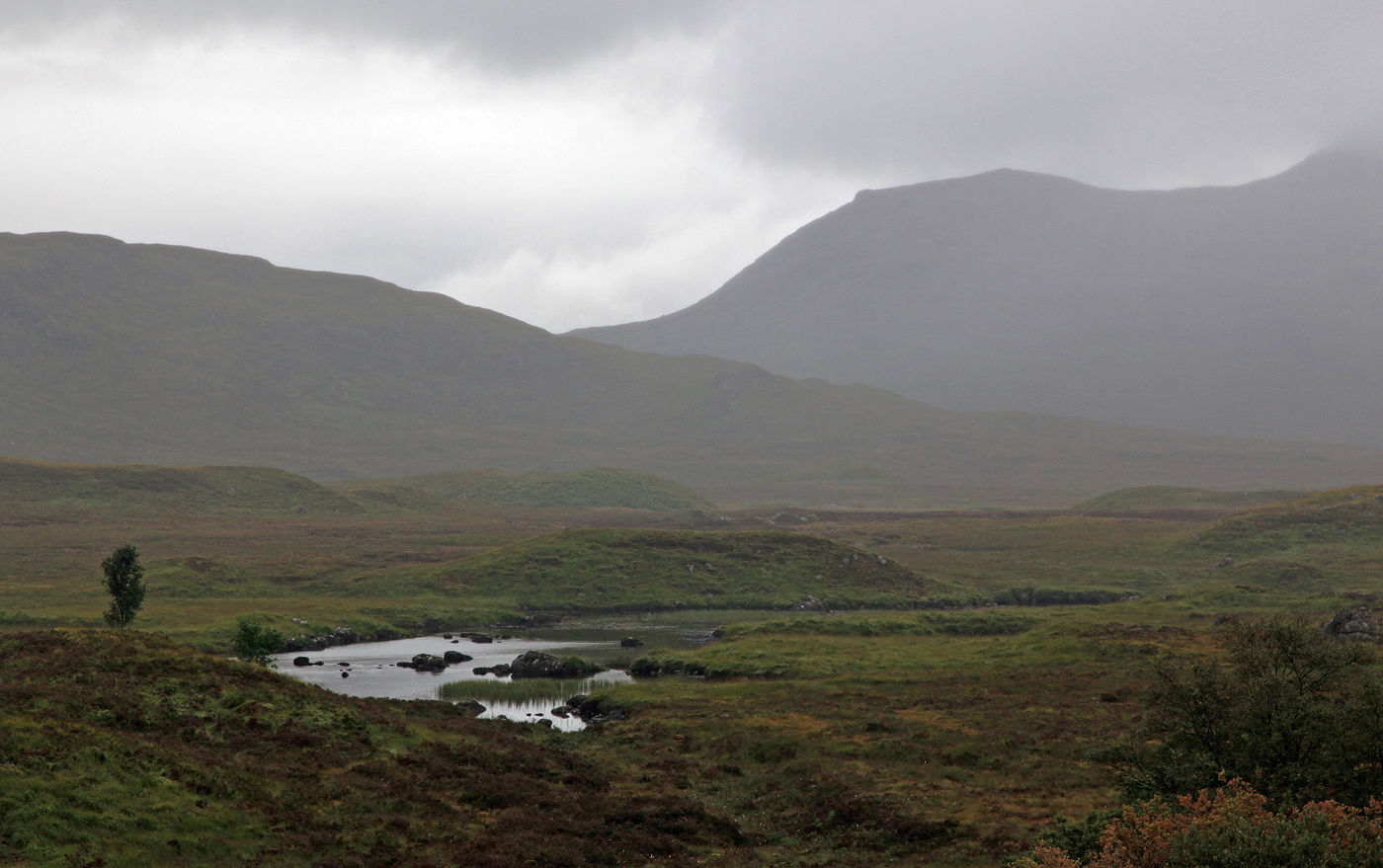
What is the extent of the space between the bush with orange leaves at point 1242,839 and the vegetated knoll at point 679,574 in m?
102

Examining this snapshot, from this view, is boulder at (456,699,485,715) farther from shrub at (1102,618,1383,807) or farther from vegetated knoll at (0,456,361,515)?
vegetated knoll at (0,456,361,515)

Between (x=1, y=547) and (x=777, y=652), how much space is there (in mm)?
112669

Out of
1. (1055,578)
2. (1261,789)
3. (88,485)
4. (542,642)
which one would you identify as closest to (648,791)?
(1261,789)

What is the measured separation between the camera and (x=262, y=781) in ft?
125

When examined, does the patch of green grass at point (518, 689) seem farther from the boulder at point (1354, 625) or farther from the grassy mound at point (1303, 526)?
the grassy mound at point (1303, 526)

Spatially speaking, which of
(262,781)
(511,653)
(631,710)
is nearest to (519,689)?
(631,710)

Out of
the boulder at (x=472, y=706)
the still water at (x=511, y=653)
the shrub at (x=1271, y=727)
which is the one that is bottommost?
the still water at (x=511, y=653)

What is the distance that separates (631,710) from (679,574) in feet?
229

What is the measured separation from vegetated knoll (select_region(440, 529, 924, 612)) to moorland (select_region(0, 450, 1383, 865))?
1.73 feet

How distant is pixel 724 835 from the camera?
135ft

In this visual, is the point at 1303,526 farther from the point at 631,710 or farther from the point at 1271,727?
the point at 1271,727

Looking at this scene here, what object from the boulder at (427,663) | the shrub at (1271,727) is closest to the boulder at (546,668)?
the boulder at (427,663)

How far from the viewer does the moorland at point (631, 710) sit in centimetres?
3584

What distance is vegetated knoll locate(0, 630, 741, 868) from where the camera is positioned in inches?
1256
